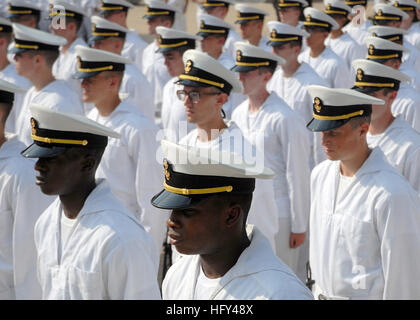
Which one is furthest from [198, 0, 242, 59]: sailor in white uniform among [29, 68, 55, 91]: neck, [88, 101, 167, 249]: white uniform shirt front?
[88, 101, 167, 249]: white uniform shirt front

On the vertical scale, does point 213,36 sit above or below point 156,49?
above

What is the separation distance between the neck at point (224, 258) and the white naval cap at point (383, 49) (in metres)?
5.03

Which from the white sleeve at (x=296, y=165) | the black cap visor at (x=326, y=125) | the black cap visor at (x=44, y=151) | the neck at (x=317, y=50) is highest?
the black cap visor at (x=44, y=151)

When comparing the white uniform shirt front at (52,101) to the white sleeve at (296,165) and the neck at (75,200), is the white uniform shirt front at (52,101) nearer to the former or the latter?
the white sleeve at (296,165)

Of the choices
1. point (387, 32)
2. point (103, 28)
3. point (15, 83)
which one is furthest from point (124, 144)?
point (387, 32)

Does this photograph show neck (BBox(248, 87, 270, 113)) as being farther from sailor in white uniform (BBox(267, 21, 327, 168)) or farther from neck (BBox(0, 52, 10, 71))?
neck (BBox(0, 52, 10, 71))

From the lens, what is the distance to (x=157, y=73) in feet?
33.8

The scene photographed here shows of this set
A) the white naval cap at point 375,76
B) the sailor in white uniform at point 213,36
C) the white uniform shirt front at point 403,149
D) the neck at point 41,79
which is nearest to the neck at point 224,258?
the white uniform shirt front at point 403,149

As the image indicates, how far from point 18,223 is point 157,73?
5.79 m

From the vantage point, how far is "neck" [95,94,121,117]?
6.41 meters

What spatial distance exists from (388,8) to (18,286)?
25.6ft

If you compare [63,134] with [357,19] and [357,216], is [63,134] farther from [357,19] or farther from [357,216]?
[357,19]

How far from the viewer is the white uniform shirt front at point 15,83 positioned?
848 centimetres
